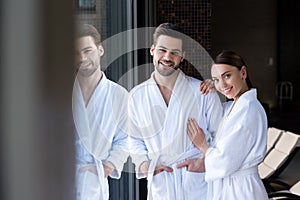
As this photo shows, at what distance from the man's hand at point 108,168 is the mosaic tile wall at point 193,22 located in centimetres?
36

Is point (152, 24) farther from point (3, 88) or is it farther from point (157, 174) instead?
point (3, 88)

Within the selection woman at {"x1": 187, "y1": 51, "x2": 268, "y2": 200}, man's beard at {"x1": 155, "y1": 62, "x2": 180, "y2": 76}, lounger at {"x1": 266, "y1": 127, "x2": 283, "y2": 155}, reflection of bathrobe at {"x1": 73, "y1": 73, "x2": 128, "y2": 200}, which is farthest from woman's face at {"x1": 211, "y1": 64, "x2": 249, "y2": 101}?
lounger at {"x1": 266, "y1": 127, "x2": 283, "y2": 155}

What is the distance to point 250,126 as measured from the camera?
1533 mm

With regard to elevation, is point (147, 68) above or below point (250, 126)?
above

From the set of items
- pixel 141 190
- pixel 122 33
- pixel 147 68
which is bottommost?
pixel 141 190

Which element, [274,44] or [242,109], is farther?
[274,44]

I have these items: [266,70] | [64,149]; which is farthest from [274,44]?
[64,149]

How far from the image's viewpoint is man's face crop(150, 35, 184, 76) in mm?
1540

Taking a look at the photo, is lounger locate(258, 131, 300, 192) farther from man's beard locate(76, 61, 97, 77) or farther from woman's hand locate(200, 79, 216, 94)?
man's beard locate(76, 61, 97, 77)

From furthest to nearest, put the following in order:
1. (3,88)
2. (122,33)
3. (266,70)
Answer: (266,70), (122,33), (3,88)

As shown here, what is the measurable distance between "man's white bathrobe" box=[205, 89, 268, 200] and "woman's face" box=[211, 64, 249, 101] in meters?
0.02

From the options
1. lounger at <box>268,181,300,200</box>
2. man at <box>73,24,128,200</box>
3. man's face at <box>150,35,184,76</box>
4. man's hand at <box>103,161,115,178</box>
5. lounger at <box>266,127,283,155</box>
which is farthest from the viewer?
lounger at <box>266,127,283,155</box>

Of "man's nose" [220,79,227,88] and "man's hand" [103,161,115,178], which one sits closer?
"man's hand" [103,161,115,178]

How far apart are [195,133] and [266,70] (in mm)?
2279
